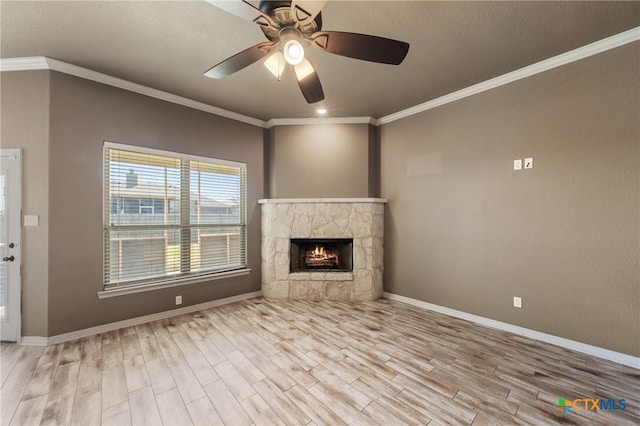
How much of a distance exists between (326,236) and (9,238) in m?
3.76

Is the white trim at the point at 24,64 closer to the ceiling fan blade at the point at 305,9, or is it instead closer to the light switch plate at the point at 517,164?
the ceiling fan blade at the point at 305,9

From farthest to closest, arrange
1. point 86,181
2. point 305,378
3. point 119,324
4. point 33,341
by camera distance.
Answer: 1. point 119,324
2. point 86,181
3. point 33,341
4. point 305,378

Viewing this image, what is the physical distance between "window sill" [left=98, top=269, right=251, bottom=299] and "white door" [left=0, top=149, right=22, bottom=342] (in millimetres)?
782

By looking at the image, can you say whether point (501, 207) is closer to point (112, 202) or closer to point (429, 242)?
point (429, 242)

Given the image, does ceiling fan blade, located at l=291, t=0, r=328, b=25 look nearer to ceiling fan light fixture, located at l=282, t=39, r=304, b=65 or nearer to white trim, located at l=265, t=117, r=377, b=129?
ceiling fan light fixture, located at l=282, t=39, r=304, b=65

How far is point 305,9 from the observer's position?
1.49m

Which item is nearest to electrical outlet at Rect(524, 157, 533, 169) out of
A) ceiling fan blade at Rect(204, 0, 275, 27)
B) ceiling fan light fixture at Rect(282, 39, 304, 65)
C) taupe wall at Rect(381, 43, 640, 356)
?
taupe wall at Rect(381, 43, 640, 356)

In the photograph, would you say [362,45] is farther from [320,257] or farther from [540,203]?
[320,257]

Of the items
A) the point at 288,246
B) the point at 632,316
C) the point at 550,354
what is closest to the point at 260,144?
the point at 288,246

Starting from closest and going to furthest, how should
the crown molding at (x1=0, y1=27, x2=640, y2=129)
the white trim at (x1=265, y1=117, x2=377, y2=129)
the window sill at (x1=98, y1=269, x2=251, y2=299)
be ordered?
the crown molding at (x1=0, y1=27, x2=640, y2=129) → the window sill at (x1=98, y1=269, x2=251, y2=299) → the white trim at (x1=265, y1=117, x2=377, y2=129)

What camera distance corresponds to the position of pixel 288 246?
14.3ft

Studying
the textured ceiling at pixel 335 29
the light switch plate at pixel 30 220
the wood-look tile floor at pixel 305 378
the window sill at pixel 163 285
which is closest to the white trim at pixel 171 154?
the textured ceiling at pixel 335 29

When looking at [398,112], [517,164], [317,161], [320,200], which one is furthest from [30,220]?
[517,164]

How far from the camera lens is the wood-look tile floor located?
70.4 inches
